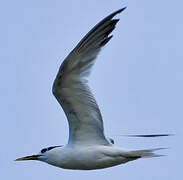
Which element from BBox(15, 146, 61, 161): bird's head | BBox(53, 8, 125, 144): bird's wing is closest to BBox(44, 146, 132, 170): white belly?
BBox(15, 146, 61, 161): bird's head

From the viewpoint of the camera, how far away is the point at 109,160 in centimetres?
832

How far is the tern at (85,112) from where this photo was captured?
8.28 meters

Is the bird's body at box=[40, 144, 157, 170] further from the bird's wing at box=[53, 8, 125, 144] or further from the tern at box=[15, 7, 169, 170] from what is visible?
the bird's wing at box=[53, 8, 125, 144]

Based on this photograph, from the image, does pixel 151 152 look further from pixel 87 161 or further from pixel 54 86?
pixel 54 86

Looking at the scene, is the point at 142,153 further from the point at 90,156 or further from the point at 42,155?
the point at 42,155

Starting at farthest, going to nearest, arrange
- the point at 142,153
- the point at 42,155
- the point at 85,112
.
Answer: the point at 42,155 → the point at 85,112 → the point at 142,153

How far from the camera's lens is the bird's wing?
828cm

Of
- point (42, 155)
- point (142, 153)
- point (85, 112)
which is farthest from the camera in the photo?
point (42, 155)

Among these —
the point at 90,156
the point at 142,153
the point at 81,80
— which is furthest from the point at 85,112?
the point at 142,153

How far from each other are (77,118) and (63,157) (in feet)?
2.07

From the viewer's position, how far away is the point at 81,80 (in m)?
8.37

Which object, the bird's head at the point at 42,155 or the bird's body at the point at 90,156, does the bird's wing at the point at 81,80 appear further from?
the bird's head at the point at 42,155

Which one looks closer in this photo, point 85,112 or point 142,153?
point 142,153

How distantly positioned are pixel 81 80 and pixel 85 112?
49 centimetres
